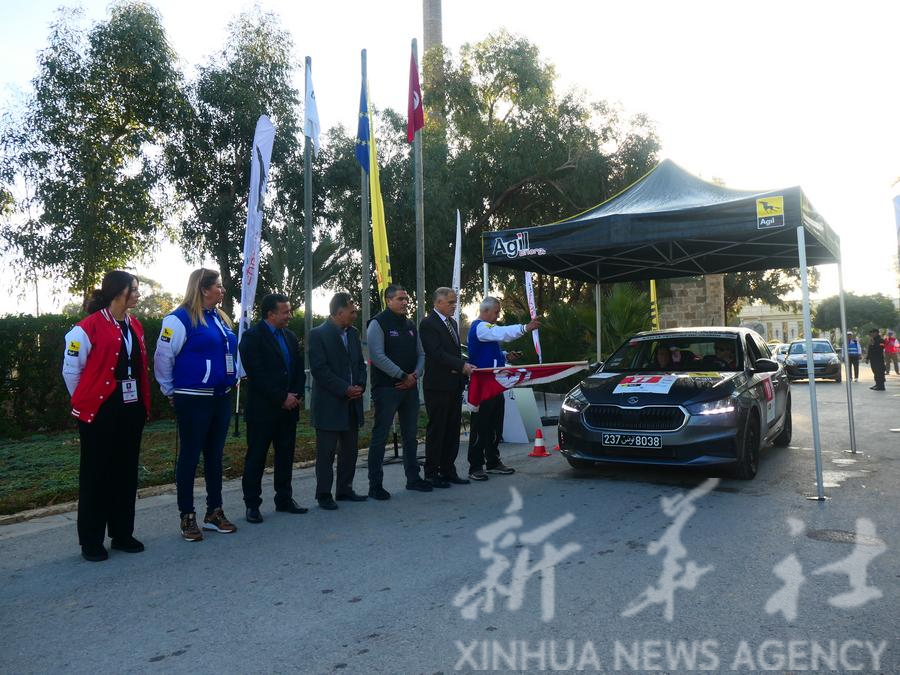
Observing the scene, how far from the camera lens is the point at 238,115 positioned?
70.5 feet

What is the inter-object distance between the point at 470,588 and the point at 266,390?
253 cm

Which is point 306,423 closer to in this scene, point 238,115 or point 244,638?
point 244,638

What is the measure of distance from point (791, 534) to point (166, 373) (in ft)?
15.0

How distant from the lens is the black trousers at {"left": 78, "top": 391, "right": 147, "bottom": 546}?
482 centimetres

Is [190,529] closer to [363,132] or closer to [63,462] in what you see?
[63,462]

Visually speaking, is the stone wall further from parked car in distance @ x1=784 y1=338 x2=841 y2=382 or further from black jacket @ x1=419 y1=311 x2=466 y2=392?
black jacket @ x1=419 y1=311 x2=466 y2=392

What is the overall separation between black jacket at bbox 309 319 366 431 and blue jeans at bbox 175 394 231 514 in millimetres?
922

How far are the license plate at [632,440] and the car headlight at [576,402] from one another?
0.43 metres

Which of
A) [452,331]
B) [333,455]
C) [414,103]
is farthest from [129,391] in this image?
[414,103]

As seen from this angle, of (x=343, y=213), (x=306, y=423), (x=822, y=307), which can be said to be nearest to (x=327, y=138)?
(x=343, y=213)

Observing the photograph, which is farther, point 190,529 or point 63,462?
point 63,462

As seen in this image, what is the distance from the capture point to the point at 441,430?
7.12 meters

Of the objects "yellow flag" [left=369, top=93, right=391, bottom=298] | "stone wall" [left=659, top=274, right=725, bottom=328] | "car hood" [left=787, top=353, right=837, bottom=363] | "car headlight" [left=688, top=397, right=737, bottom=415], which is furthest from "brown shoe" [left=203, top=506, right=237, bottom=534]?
"stone wall" [left=659, top=274, right=725, bottom=328]

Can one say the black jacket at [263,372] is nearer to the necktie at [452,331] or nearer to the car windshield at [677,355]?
the necktie at [452,331]
